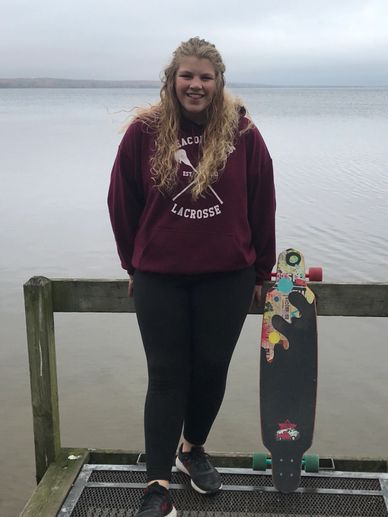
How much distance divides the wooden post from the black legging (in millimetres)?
588

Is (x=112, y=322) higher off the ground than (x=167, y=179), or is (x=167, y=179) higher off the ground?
(x=167, y=179)

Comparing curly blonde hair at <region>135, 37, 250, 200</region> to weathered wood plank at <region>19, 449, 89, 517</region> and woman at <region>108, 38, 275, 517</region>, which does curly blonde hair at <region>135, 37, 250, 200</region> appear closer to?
woman at <region>108, 38, 275, 517</region>

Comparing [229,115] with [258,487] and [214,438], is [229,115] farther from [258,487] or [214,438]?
[214,438]

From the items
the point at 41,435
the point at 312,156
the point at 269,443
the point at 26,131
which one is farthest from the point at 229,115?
the point at 26,131

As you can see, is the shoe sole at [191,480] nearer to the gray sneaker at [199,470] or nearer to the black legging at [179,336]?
the gray sneaker at [199,470]

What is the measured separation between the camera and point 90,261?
30.3ft

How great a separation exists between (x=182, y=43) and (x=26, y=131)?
97.1ft

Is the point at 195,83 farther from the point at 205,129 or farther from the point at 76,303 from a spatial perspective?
the point at 76,303

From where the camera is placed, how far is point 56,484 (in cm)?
313

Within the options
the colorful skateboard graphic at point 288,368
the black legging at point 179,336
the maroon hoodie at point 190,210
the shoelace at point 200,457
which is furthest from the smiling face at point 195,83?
the shoelace at point 200,457

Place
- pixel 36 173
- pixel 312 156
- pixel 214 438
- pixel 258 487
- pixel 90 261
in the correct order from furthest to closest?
pixel 312 156 < pixel 36 173 < pixel 90 261 < pixel 214 438 < pixel 258 487

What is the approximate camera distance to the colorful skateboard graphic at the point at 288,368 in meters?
3.12

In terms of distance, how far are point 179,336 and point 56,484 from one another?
3.39 feet

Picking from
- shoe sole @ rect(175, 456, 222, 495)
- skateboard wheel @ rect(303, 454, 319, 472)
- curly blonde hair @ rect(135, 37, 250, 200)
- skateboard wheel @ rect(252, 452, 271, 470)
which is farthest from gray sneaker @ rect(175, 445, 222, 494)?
curly blonde hair @ rect(135, 37, 250, 200)
